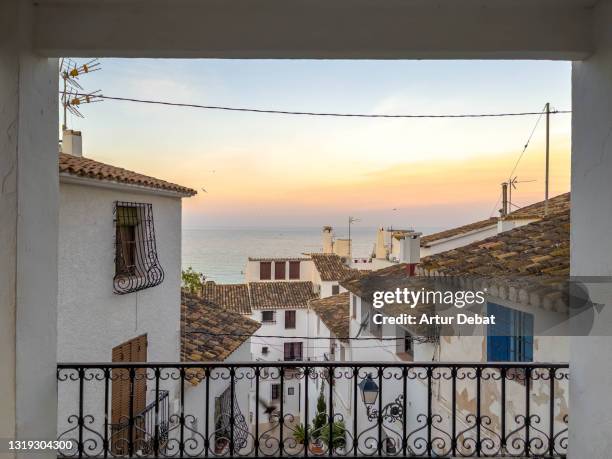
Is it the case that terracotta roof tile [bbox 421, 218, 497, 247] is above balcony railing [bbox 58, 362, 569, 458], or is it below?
above

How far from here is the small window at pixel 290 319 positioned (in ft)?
57.5

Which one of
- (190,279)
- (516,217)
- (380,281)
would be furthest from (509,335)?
(190,279)

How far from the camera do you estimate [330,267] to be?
16969 mm

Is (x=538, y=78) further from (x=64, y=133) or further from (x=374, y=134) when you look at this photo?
(x=64, y=133)

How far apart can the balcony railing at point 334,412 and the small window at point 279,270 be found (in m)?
11.4

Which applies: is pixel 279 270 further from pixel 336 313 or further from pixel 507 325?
pixel 507 325

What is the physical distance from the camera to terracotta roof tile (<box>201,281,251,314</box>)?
16297 mm

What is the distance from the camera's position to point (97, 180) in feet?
13.1

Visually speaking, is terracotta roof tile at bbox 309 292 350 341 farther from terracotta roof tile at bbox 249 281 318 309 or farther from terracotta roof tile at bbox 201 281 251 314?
terracotta roof tile at bbox 201 281 251 314

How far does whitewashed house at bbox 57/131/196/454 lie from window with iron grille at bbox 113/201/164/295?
→ 12mm

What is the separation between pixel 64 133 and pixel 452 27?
205 inches

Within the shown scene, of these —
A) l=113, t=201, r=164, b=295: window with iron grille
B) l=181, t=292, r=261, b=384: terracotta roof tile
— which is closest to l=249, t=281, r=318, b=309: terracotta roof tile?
l=181, t=292, r=261, b=384: terracotta roof tile

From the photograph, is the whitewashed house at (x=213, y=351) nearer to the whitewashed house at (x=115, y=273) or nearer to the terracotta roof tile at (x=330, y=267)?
the whitewashed house at (x=115, y=273)

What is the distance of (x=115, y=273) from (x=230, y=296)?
12561 millimetres
